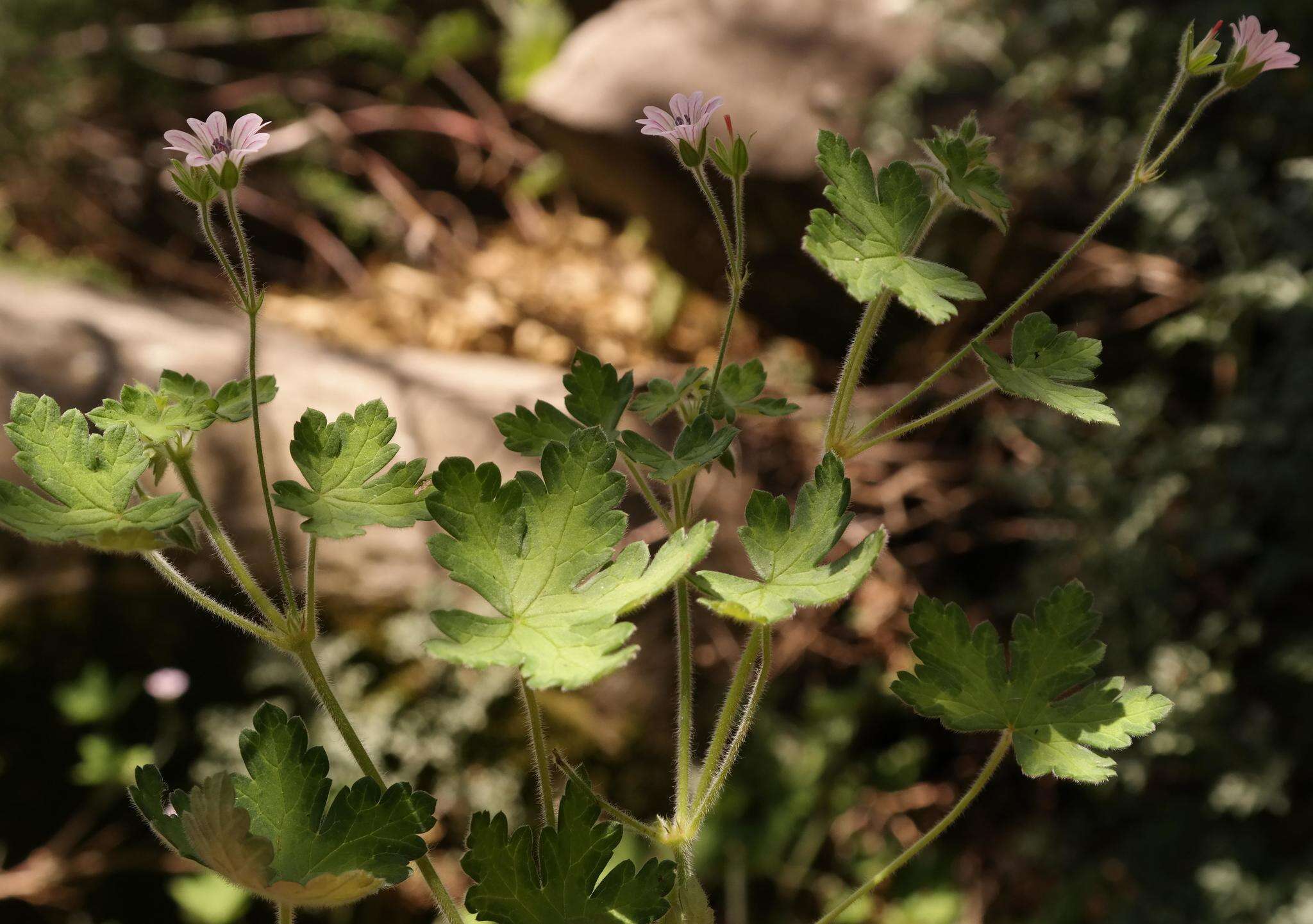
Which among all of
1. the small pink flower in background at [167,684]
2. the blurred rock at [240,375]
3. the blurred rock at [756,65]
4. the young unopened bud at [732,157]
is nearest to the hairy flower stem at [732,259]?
the young unopened bud at [732,157]

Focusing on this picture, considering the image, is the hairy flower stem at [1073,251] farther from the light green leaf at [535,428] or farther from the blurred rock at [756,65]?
the blurred rock at [756,65]

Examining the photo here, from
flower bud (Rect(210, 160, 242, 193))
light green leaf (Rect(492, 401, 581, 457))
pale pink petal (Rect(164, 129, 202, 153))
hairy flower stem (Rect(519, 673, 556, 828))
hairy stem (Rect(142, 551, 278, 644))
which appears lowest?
hairy flower stem (Rect(519, 673, 556, 828))

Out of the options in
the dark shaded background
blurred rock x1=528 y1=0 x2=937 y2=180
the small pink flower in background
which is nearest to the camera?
the small pink flower in background

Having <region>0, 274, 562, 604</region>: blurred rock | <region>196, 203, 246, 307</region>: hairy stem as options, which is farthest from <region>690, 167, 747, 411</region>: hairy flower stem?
<region>0, 274, 562, 604</region>: blurred rock

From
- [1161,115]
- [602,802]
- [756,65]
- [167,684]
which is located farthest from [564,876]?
[756,65]

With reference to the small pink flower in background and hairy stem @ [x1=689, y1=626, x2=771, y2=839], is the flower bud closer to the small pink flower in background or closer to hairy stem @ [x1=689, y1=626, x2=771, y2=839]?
hairy stem @ [x1=689, y1=626, x2=771, y2=839]

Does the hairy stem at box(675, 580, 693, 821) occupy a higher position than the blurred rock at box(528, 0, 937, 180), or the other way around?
the hairy stem at box(675, 580, 693, 821)

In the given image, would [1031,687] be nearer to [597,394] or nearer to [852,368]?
[852,368]
